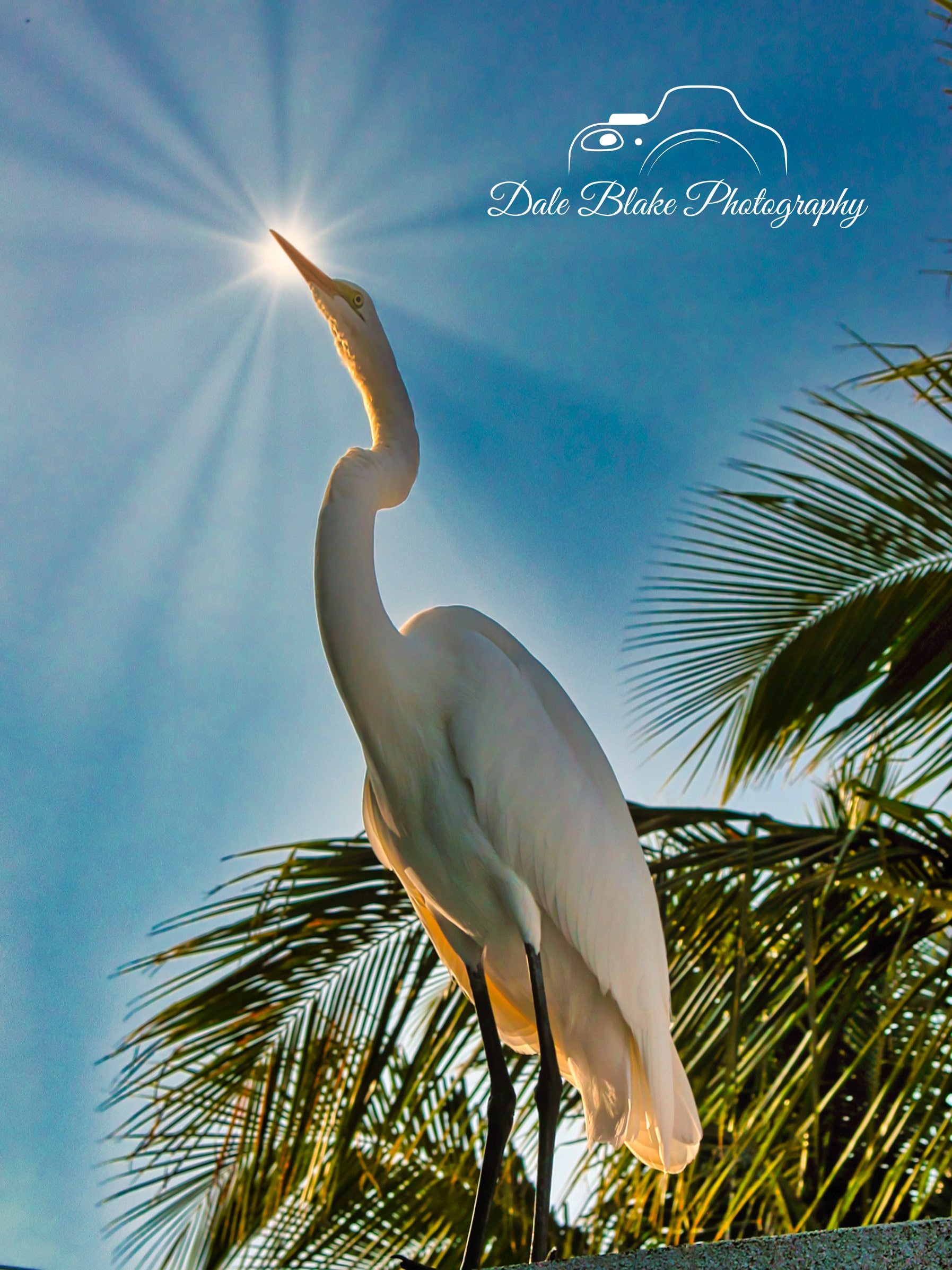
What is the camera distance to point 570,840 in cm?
88

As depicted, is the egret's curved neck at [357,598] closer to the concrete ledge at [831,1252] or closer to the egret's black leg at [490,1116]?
the egret's black leg at [490,1116]

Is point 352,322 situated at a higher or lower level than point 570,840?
higher

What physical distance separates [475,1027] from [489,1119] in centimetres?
67

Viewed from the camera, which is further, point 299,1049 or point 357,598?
point 299,1049

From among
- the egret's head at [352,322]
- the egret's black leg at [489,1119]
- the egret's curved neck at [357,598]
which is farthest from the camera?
the egret's head at [352,322]

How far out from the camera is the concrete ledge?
56 cm

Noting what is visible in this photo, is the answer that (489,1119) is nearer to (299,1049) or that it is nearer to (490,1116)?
(490,1116)

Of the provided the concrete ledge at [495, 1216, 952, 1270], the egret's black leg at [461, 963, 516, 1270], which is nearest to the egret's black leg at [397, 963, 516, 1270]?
the egret's black leg at [461, 963, 516, 1270]

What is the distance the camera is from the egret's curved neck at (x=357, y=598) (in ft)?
2.77

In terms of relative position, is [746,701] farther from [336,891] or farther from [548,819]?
[548,819]

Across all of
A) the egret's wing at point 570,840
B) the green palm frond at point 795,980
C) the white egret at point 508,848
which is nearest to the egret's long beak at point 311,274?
the white egret at point 508,848

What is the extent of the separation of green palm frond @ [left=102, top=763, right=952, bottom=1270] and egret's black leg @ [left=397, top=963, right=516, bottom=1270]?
336mm

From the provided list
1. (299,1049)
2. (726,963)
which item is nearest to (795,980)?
(726,963)

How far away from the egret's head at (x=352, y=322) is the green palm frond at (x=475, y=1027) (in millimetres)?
722
